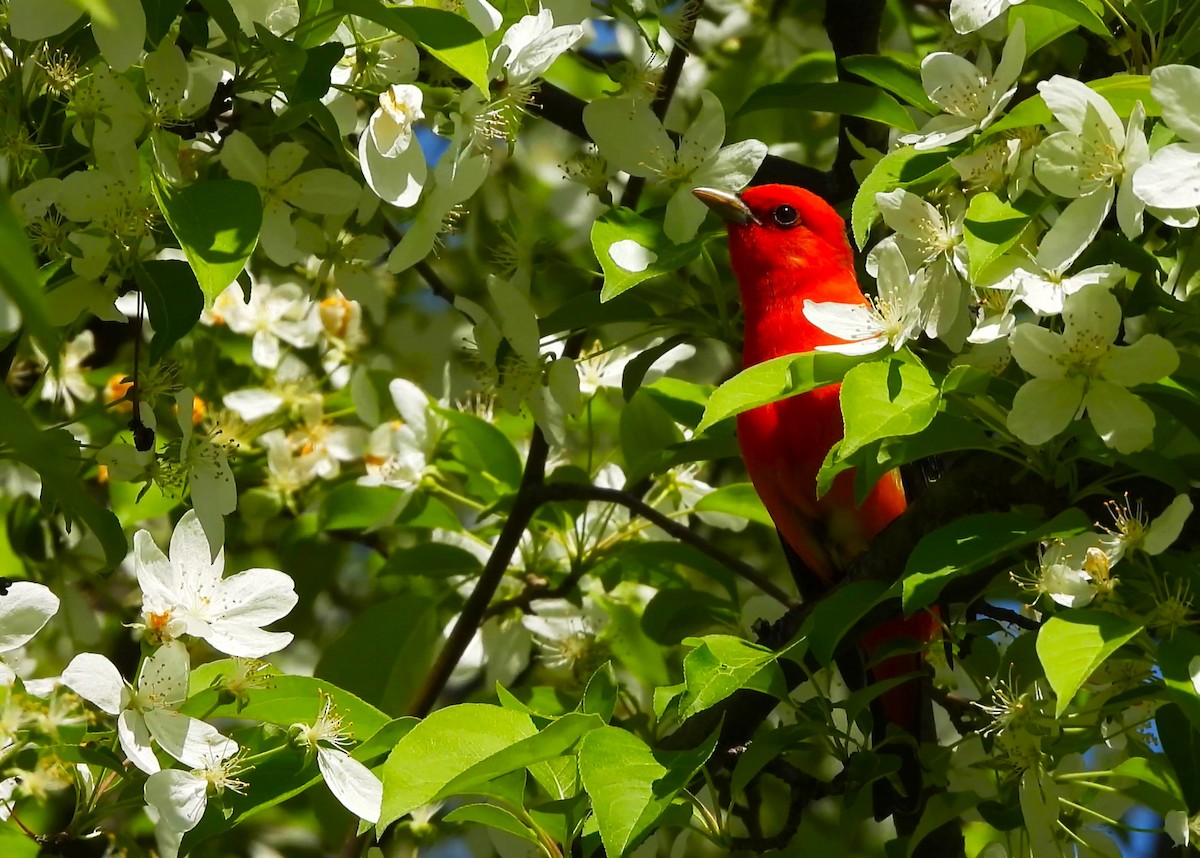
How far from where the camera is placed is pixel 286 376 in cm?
399

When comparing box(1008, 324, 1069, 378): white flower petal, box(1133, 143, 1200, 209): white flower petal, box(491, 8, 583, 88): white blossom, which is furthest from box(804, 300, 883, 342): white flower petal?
box(491, 8, 583, 88): white blossom

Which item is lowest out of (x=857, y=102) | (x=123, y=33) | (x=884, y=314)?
(x=884, y=314)

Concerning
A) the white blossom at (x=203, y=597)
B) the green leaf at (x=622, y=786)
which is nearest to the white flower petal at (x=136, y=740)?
the white blossom at (x=203, y=597)

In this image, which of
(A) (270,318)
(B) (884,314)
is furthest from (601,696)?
(A) (270,318)

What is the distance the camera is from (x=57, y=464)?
1.72 meters

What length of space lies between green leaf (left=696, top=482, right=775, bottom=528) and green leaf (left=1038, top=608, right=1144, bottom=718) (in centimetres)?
171

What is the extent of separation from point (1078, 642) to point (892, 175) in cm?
78

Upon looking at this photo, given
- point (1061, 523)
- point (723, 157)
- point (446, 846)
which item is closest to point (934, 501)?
point (1061, 523)

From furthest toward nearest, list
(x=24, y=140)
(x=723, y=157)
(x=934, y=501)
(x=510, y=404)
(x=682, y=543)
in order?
(x=682, y=543) < (x=510, y=404) < (x=723, y=157) < (x=934, y=501) < (x=24, y=140)

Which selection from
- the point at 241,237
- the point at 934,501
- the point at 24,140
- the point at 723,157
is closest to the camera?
the point at 241,237

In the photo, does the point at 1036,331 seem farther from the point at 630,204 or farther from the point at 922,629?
the point at 922,629

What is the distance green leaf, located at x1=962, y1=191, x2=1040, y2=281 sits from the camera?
1.98 meters

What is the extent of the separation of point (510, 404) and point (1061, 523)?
54.3 inches

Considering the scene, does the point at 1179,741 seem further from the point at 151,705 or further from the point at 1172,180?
the point at 151,705
